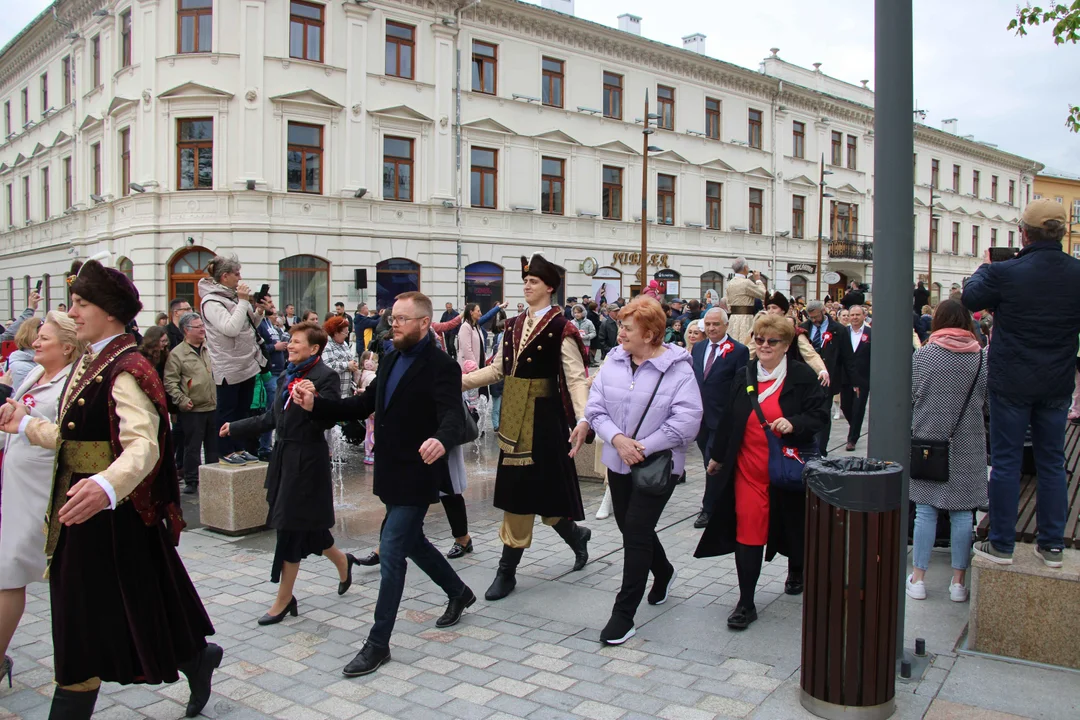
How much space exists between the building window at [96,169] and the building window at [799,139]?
1121 inches

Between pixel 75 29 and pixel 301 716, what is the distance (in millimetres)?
31481

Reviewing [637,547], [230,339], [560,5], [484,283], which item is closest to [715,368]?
[637,547]

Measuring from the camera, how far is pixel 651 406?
488cm

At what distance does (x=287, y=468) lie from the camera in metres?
5.20

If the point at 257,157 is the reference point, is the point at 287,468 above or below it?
below

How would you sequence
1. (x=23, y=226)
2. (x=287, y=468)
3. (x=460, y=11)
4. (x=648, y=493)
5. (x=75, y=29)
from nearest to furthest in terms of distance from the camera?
(x=648, y=493), (x=287, y=468), (x=460, y=11), (x=75, y=29), (x=23, y=226)

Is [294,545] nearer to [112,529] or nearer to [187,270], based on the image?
[112,529]

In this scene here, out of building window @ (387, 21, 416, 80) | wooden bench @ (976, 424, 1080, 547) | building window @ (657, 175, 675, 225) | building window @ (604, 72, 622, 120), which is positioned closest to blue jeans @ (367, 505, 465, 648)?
wooden bench @ (976, 424, 1080, 547)

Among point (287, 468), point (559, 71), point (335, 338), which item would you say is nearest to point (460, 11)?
point (559, 71)

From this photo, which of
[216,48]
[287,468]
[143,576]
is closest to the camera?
[143,576]

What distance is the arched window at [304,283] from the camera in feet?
81.2

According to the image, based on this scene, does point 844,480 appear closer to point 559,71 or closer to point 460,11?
point 460,11

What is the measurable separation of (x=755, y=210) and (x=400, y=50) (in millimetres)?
18326

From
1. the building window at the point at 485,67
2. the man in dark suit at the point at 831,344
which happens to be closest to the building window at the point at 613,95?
the building window at the point at 485,67
